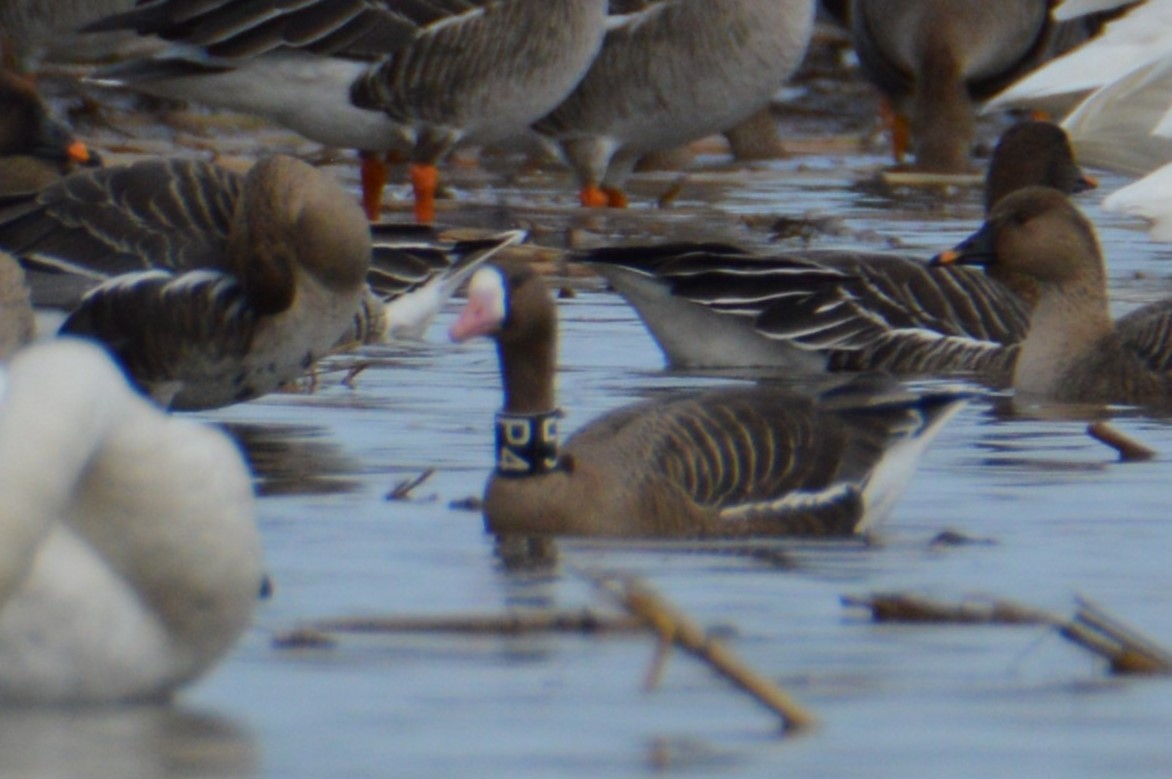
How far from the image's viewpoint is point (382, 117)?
50.2 ft

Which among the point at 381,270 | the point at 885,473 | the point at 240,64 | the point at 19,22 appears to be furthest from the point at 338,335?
the point at 19,22

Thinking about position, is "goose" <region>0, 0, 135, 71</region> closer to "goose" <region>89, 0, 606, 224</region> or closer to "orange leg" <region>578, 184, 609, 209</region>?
"goose" <region>89, 0, 606, 224</region>

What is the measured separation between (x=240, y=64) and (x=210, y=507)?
10.00 meters

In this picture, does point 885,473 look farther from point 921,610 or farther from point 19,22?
point 19,22

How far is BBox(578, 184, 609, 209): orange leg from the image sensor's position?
16.0 meters

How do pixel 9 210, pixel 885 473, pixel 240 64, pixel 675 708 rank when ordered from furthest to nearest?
pixel 240 64 → pixel 9 210 → pixel 885 473 → pixel 675 708

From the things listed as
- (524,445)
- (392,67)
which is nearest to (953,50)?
(392,67)

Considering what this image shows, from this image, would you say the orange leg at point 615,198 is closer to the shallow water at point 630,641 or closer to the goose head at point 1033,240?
the goose head at point 1033,240

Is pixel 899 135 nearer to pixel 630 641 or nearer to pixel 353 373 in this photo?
pixel 353 373

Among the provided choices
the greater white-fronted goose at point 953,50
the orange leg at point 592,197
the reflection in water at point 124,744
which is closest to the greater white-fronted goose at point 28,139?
the orange leg at point 592,197

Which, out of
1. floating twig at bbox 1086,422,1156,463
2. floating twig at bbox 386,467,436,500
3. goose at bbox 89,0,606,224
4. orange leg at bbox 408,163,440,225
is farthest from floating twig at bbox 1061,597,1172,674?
orange leg at bbox 408,163,440,225

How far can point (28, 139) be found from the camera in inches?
472

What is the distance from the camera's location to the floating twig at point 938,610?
5842mm

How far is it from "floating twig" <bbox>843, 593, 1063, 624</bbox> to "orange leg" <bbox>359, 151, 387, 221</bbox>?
9578 mm
